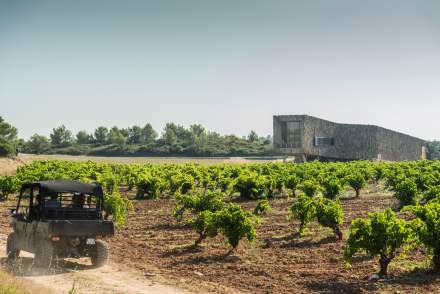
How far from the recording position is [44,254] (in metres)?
14.9

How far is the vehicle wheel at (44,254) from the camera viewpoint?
48.7ft

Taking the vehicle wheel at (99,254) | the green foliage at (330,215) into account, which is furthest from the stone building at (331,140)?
the vehicle wheel at (99,254)

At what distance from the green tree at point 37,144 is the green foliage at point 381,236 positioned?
149453mm

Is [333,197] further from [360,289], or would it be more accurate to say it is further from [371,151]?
[371,151]

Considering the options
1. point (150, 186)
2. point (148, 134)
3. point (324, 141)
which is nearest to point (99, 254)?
point (150, 186)

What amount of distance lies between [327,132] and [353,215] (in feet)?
204

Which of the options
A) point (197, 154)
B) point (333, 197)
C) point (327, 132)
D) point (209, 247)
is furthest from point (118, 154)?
point (209, 247)

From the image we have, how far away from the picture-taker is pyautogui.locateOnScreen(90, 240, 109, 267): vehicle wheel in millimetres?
15680

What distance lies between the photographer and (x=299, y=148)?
81.1 m

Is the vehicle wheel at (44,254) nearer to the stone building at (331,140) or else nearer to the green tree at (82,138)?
the stone building at (331,140)

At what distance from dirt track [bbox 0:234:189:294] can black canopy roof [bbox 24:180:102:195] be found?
219 cm

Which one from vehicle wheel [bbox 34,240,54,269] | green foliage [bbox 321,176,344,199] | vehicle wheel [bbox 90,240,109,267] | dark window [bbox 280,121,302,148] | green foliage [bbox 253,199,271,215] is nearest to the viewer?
vehicle wheel [bbox 34,240,54,269]

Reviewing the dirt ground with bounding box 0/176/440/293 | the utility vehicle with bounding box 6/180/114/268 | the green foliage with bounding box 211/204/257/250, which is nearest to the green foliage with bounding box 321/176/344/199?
the dirt ground with bounding box 0/176/440/293

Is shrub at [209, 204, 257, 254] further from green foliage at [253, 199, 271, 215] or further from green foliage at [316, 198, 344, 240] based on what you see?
green foliage at [253, 199, 271, 215]
